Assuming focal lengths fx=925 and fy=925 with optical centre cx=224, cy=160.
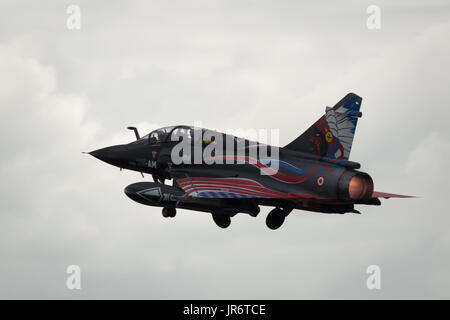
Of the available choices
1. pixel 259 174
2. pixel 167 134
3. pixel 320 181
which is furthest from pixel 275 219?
pixel 167 134

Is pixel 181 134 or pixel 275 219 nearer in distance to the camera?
pixel 275 219

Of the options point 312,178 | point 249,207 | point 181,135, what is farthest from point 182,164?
point 312,178

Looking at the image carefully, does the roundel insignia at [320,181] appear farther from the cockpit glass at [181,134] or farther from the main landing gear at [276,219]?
the cockpit glass at [181,134]

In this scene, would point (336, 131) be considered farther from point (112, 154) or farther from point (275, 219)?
point (112, 154)

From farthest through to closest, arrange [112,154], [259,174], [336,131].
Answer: [112,154], [259,174], [336,131]

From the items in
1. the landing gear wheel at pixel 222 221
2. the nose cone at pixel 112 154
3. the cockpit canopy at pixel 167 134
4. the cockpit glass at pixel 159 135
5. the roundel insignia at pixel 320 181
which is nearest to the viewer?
the roundel insignia at pixel 320 181

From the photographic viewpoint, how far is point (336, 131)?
30625 mm

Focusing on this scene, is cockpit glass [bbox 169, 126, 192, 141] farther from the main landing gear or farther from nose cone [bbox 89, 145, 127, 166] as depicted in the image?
the main landing gear

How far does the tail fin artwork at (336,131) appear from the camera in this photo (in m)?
30.5

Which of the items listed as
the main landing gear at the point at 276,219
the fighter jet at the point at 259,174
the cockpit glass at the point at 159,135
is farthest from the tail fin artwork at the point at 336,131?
the cockpit glass at the point at 159,135

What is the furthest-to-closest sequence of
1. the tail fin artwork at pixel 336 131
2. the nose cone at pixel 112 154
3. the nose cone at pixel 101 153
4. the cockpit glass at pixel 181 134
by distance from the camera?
the nose cone at pixel 101 153
the nose cone at pixel 112 154
the cockpit glass at pixel 181 134
the tail fin artwork at pixel 336 131

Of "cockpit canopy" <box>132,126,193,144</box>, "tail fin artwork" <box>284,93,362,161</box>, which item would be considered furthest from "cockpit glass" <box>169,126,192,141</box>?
"tail fin artwork" <box>284,93,362,161</box>

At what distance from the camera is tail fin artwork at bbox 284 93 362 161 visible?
30.5 meters

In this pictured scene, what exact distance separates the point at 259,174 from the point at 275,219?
194 cm
